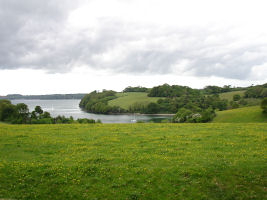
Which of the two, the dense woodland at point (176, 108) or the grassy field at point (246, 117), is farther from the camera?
the dense woodland at point (176, 108)

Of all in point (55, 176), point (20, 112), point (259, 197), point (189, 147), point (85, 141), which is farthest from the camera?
point (20, 112)

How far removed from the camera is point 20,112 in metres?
84.4

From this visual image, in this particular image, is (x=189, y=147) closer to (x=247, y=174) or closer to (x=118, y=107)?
(x=247, y=174)

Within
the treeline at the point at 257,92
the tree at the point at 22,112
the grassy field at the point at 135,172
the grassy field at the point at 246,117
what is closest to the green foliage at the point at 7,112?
the tree at the point at 22,112

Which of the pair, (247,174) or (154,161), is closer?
(247,174)

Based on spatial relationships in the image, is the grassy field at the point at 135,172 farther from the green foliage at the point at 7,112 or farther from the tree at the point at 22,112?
the green foliage at the point at 7,112

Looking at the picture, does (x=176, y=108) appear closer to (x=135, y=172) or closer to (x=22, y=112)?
(x=22, y=112)

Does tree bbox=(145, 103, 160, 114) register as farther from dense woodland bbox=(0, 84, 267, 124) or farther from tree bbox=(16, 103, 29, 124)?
tree bbox=(16, 103, 29, 124)

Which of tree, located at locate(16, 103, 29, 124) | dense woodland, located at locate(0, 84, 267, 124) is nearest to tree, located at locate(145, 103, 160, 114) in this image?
dense woodland, located at locate(0, 84, 267, 124)

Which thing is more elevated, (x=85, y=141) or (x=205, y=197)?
(x=85, y=141)

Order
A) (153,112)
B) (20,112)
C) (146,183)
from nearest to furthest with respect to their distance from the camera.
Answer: (146,183) → (20,112) → (153,112)

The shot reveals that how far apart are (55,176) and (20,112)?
8485 centimetres

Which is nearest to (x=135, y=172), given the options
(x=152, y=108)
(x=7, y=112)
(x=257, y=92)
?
(x=7, y=112)

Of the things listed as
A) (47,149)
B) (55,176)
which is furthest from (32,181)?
(47,149)
